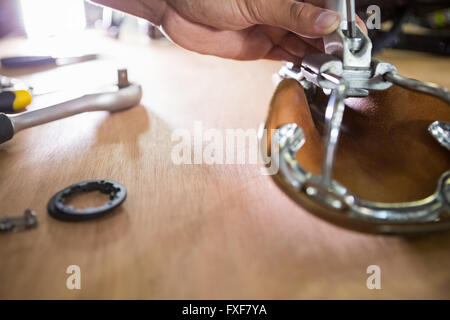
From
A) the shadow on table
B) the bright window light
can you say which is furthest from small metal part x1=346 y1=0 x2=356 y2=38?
the bright window light

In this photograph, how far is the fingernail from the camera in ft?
1.64

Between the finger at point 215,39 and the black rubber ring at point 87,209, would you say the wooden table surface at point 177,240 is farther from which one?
the finger at point 215,39

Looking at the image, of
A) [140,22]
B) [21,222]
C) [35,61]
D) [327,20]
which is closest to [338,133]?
[327,20]

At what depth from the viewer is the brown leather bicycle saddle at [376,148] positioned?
364 mm

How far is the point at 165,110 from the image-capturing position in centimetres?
68

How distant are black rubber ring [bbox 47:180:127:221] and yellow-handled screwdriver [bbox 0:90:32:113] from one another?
0.30 metres

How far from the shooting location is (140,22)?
1.45 meters

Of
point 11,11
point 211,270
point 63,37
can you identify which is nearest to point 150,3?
point 211,270

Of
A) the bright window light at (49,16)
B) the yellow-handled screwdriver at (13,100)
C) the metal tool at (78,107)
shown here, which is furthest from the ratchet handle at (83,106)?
the bright window light at (49,16)

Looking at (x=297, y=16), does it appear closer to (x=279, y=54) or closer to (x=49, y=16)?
(x=279, y=54)

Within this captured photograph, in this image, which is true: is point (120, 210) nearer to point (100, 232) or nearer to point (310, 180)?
point (100, 232)

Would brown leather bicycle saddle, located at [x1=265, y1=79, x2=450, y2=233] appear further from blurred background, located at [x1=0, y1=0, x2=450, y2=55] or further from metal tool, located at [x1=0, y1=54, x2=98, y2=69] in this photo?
metal tool, located at [x1=0, y1=54, x2=98, y2=69]

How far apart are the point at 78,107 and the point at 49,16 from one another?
972 mm

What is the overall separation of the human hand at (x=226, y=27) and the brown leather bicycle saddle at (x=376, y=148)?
8.4 inches
